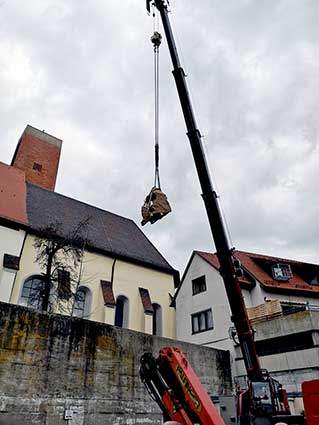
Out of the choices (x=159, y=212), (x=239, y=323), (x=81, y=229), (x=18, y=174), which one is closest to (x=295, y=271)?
(x=81, y=229)

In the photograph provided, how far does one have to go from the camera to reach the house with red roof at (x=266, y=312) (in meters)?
15.7

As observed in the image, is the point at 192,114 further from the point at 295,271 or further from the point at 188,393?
the point at 295,271

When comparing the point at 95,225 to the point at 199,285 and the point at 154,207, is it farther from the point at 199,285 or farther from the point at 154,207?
the point at 154,207

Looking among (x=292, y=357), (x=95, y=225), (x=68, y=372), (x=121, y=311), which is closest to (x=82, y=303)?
(x=121, y=311)

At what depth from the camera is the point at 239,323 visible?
8.72m

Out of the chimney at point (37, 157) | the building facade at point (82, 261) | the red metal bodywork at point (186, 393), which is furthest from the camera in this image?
the chimney at point (37, 157)

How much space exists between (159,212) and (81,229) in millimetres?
15717

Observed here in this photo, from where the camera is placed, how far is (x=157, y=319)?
2384 centimetres

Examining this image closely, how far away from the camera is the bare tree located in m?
16.9

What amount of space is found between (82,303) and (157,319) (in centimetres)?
548

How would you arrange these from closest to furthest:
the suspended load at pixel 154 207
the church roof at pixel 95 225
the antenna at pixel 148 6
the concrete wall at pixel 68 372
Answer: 1. the suspended load at pixel 154 207
2. the concrete wall at pixel 68 372
3. the antenna at pixel 148 6
4. the church roof at pixel 95 225

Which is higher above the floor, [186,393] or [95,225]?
[95,225]

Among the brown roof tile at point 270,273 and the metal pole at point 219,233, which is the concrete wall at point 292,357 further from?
the metal pole at point 219,233

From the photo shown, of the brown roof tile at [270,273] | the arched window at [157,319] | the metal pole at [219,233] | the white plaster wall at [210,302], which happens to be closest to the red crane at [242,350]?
the metal pole at [219,233]
